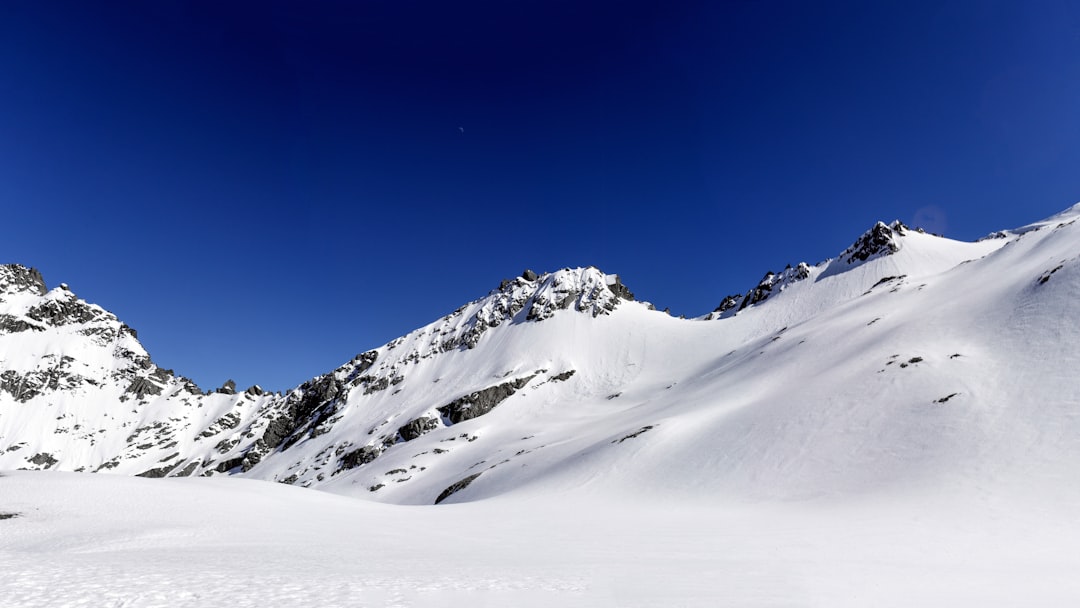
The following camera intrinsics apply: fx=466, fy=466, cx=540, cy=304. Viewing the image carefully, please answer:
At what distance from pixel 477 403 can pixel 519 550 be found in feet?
307

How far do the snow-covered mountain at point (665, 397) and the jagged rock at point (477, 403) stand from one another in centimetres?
62

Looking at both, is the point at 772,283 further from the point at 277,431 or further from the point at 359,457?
the point at 277,431

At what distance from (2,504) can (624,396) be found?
282ft

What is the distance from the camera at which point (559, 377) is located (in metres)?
117

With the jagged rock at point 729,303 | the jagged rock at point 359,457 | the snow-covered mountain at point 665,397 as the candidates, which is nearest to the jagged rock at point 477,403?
the snow-covered mountain at point 665,397

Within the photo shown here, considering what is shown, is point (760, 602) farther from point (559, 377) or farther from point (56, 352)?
point (56, 352)

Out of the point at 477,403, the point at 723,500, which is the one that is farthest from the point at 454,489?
the point at 477,403

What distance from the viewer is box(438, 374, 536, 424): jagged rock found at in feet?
346

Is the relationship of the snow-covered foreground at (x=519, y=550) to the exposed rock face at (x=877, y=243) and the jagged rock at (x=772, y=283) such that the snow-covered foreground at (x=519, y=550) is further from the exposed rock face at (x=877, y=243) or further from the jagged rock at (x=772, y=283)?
the jagged rock at (x=772, y=283)

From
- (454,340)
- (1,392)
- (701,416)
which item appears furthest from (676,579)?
(1,392)

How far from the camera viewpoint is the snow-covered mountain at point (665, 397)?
A: 100 ft

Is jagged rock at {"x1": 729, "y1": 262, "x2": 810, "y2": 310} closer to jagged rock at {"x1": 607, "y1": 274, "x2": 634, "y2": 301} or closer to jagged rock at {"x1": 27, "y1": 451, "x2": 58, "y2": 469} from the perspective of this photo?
jagged rock at {"x1": 607, "y1": 274, "x2": 634, "y2": 301}

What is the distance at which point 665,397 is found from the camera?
238 ft

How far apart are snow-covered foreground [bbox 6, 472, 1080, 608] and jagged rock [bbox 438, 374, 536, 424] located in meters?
75.8
